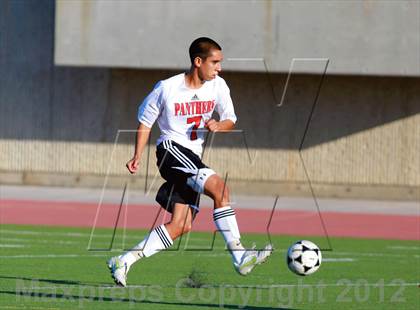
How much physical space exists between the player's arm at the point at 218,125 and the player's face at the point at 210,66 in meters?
0.46

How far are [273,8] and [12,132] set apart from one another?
8.24 metres

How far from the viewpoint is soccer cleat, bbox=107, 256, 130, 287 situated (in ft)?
36.0

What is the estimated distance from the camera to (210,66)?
11320 millimetres

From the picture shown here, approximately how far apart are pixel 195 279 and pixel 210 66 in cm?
237

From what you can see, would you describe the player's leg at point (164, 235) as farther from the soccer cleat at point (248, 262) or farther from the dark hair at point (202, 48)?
the dark hair at point (202, 48)

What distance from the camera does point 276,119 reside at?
Answer: 2917cm

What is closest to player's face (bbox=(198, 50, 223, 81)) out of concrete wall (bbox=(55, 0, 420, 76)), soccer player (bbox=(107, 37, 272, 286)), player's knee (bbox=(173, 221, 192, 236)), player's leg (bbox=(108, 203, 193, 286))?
soccer player (bbox=(107, 37, 272, 286))

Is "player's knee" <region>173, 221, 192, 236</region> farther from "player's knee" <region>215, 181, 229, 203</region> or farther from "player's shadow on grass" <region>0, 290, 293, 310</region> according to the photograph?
"player's shadow on grass" <region>0, 290, 293, 310</region>

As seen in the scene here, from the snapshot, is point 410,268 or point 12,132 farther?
point 12,132

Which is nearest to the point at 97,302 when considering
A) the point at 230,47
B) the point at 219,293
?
the point at 219,293

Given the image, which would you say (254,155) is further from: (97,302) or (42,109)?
(97,302)

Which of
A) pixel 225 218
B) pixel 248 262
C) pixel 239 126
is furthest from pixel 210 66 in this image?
pixel 239 126

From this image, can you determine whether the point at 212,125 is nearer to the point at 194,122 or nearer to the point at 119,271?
the point at 194,122

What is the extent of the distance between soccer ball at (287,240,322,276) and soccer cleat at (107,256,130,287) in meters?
1.59
